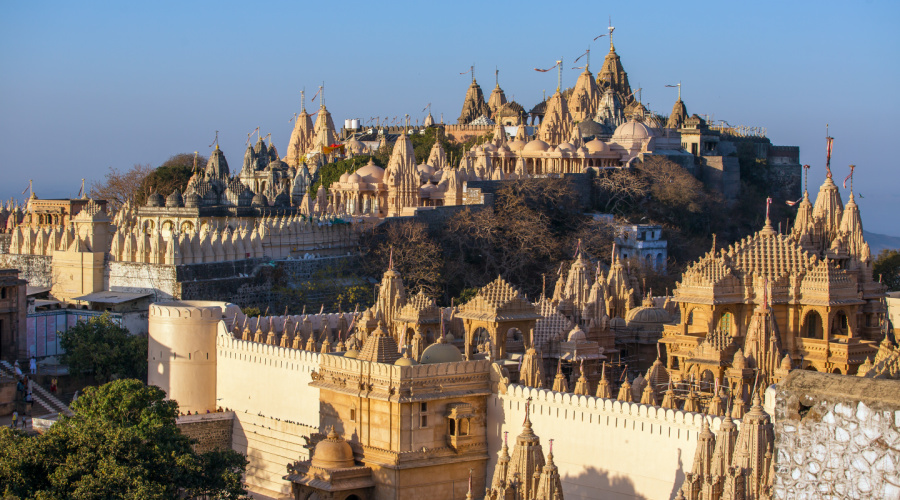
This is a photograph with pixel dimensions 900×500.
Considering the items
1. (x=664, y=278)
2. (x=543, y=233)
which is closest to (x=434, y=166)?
(x=543, y=233)

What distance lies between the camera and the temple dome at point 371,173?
66438mm

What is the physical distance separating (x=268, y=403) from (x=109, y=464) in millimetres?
9790

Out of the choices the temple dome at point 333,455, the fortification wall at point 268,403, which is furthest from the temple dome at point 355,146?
the temple dome at point 333,455

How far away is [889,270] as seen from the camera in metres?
54.2

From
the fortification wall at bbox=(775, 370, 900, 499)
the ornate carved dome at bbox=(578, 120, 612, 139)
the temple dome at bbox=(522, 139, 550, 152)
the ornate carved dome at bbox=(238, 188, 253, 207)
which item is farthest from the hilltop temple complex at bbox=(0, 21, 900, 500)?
the ornate carved dome at bbox=(578, 120, 612, 139)

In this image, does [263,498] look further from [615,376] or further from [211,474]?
[615,376]

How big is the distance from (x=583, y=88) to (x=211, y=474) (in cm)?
6970

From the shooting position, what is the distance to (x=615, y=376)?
106ft

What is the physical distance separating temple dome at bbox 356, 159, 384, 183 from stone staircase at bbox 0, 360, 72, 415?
103 feet

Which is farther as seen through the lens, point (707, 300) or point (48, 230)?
point (48, 230)

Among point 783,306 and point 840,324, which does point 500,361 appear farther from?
point 840,324

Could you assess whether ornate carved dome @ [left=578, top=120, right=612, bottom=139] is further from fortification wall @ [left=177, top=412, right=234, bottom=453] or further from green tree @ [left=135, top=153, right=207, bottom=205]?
fortification wall @ [left=177, top=412, right=234, bottom=453]

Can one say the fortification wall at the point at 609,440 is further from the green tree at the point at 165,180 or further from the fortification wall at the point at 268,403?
the green tree at the point at 165,180

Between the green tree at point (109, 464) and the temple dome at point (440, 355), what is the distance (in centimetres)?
423
